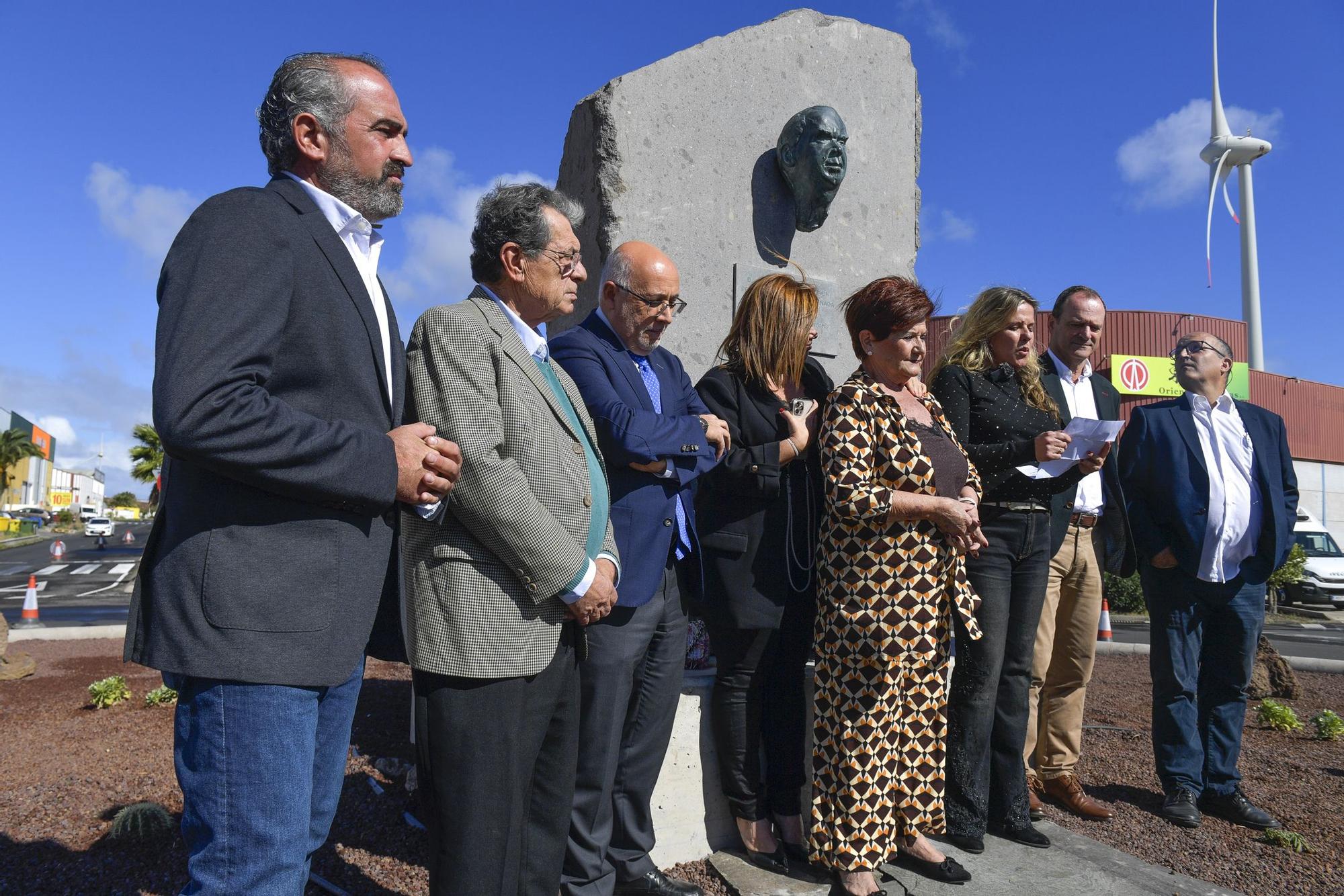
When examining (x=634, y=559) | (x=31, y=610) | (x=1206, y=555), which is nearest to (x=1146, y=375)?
(x=1206, y=555)

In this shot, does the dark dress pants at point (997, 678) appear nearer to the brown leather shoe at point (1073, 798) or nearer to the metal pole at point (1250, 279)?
the brown leather shoe at point (1073, 798)

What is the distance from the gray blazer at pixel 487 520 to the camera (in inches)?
71.7

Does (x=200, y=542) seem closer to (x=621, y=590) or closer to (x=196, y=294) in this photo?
(x=196, y=294)

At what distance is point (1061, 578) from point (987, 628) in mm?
797

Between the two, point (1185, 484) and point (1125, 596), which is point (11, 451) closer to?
point (1125, 596)

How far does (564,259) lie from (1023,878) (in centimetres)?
254

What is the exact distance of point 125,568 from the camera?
25297 mm

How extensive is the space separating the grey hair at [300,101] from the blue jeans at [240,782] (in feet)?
3.46

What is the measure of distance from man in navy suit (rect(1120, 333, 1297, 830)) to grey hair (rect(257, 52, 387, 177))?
371cm

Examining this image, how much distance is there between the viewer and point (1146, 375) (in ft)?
82.5

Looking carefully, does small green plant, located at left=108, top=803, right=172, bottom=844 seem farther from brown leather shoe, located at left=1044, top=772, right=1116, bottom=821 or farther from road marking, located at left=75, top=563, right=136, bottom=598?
road marking, located at left=75, top=563, right=136, bottom=598

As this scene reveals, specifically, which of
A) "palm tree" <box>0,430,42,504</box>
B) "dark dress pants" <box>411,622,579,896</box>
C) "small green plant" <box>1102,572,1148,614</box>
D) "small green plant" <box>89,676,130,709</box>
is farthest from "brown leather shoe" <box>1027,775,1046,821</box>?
"palm tree" <box>0,430,42,504</box>

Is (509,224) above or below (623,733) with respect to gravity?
above

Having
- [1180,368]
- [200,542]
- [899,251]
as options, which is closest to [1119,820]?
[1180,368]
